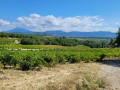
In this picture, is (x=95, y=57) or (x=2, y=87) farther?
(x=95, y=57)

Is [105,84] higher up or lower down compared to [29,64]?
lower down

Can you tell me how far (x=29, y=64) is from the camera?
8.24 m

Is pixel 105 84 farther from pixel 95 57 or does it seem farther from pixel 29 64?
pixel 95 57

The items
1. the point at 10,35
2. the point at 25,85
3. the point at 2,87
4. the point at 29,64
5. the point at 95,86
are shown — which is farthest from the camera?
the point at 10,35

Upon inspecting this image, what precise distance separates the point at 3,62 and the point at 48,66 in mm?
3890

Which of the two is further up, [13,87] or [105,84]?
[13,87]

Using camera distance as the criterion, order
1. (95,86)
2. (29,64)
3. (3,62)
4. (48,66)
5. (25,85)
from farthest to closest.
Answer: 1. (48,66)
2. (3,62)
3. (29,64)
4. (95,86)
5. (25,85)

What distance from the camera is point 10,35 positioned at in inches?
4338

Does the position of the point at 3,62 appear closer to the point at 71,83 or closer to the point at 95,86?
the point at 71,83

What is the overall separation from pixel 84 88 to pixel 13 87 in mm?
3638

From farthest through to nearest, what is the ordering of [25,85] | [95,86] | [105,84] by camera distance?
1. [105,84]
2. [95,86]
3. [25,85]

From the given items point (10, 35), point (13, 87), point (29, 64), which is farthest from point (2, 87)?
point (10, 35)

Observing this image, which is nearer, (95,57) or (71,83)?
(71,83)

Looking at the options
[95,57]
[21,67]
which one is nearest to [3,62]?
[21,67]
